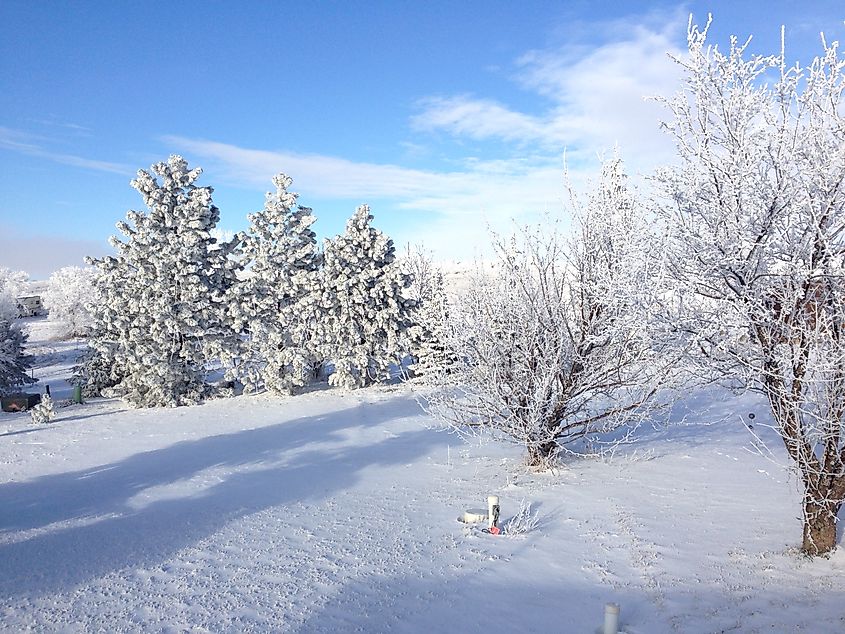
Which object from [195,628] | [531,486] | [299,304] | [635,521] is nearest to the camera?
[195,628]

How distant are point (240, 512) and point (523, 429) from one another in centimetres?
569

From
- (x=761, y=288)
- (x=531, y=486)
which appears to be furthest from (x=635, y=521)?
(x=761, y=288)

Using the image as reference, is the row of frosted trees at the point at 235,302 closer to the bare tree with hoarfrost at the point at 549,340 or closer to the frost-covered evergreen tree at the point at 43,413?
the frost-covered evergreen tree at the point at 43,413

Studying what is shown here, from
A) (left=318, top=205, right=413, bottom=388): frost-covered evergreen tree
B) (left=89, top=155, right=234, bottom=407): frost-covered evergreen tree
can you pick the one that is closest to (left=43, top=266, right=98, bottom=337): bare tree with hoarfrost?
(left=89, top=155, right=234, bottom=407): frost-covered evergreen tree

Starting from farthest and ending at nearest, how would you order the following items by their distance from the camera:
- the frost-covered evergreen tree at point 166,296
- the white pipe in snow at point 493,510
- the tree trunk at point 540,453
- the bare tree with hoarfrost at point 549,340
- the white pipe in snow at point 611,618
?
the frost-covered evergreen tree at point 166,296, the tree trunk at point 540,453, the bare tree with hoarfrost at point 549,340, the white pipe in snow at point 493,510, the white pipe in snow at point 611,618

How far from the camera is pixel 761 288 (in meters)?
6.83

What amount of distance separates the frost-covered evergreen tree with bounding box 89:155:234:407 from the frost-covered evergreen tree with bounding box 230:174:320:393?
1226 mm

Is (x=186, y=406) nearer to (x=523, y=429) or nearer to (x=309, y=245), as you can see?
(x=309, y=245)

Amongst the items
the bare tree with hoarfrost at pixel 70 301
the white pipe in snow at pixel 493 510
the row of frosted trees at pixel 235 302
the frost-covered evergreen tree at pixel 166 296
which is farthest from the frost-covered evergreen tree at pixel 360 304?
the bare tree with hoarfrost at pixel 70 301

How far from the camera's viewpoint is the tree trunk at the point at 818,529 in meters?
7.47

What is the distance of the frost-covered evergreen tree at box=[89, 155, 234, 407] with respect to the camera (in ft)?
79.2

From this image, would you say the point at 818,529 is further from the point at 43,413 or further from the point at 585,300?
the point at 43,413

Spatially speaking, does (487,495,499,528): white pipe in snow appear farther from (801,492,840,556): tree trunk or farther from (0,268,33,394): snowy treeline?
(0,268,33,394): snowy treeline

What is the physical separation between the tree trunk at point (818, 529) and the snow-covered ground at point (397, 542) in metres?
0.15
